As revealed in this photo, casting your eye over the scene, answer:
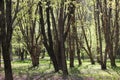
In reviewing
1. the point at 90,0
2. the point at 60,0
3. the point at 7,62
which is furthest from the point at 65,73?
the point at 90,0

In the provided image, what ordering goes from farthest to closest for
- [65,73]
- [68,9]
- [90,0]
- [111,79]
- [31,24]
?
[31,24]
[90,0]
[68,9]
[65,73]
[111,79]

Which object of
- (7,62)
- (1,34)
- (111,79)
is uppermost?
(1,34)

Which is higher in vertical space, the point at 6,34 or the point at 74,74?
the point at 6,34

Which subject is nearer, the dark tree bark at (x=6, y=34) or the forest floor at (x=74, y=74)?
the dark tree bark at (x=6, y=34)

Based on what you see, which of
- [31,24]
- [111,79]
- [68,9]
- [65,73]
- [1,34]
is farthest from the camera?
[31,24]

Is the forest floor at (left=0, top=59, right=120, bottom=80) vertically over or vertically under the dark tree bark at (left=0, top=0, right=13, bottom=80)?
under

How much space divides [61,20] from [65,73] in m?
4.46

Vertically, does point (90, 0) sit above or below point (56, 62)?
above

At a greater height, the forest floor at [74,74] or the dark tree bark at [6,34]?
the dark tree bark at [6,34]

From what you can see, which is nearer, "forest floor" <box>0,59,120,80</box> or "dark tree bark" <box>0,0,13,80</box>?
"dark tree bark" <box>0,0,13,80</box>

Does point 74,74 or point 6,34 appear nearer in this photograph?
point 6,34

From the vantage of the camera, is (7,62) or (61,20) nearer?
(7,62)

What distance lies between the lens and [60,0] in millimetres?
25203

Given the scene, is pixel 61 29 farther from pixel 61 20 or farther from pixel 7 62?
pixel 7 62
